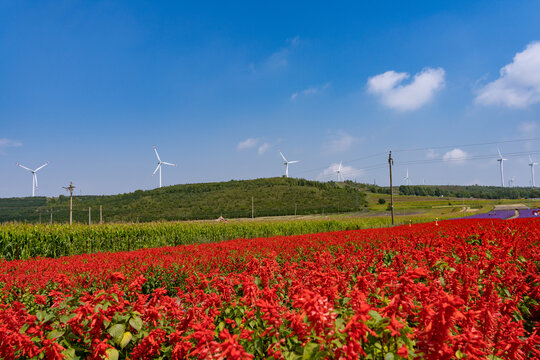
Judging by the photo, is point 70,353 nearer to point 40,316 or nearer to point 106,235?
point 40,316

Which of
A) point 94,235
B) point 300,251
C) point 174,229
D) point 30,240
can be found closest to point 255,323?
point 300,251

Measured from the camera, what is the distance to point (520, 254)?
6273 mm

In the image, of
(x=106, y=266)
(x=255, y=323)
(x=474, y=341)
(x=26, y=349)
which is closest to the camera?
(x=474, y=341)

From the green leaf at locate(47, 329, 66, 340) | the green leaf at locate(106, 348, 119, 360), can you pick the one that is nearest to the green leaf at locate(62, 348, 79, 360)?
the green leaf at locate(47, 329, 66, 340)

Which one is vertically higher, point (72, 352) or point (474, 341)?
point (474, 341)

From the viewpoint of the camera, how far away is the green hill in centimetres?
7994

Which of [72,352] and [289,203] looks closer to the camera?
[72,352]

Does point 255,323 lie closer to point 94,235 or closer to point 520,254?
point 520,254

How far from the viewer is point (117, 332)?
8.85 ft

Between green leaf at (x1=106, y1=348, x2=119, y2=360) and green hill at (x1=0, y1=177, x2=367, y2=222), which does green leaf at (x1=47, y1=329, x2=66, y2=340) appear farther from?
green hill at (x1=0, y1=177, x2=367, y2=222)

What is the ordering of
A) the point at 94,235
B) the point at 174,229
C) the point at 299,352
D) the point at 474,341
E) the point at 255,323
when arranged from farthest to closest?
1. the point at 174,229
2. the point at 94,235
3. the point at 255,323
4. the point at 299,352
5. the point at 474,341

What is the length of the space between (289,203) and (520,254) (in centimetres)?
8934

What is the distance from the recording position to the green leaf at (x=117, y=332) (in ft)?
8.80

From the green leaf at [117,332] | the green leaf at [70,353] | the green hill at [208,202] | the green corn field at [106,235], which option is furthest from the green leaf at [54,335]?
the green hill at [208,202]
